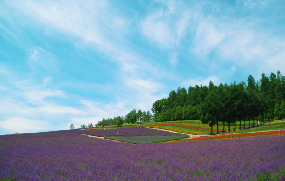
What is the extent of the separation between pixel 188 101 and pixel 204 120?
5651 cm

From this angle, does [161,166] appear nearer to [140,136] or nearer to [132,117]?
[140,136]

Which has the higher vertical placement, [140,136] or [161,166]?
[161,166]

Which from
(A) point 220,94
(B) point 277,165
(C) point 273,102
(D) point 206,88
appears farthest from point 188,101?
(B) point 277,165

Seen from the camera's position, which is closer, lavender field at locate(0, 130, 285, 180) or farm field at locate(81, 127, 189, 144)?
lavender field at locate(0, 130, 285, 180)

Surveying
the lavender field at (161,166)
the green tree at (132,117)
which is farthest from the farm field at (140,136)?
the green tree at (132,117)

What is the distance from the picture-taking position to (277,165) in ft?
21.1

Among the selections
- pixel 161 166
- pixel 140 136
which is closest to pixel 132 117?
pixel 140 136

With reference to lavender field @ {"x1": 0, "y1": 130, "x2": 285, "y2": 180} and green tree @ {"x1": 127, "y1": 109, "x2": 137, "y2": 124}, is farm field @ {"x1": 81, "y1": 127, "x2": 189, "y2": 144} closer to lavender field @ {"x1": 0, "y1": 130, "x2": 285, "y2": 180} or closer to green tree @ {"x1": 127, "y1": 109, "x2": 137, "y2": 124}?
lavender field @ {"x1": 0, "y1": 130, "x2": 285, "y2": 180}

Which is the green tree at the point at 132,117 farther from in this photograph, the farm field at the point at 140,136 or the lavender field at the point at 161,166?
the lavender field at the point at 161,166

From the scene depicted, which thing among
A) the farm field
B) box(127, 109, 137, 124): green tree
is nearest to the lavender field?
the farm field

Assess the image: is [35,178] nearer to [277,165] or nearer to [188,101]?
[277,165]

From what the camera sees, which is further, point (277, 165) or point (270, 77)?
point (270, 77)

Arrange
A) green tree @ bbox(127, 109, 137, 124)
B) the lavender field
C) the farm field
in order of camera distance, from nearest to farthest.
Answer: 1. the lavender field
2. the farm field
3. green tree @ bbox(127, 109, 137, 124)

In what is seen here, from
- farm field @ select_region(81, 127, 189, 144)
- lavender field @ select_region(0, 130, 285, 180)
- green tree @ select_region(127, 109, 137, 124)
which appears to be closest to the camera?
lavender field @ select_region(0, 130, 285, 180)
